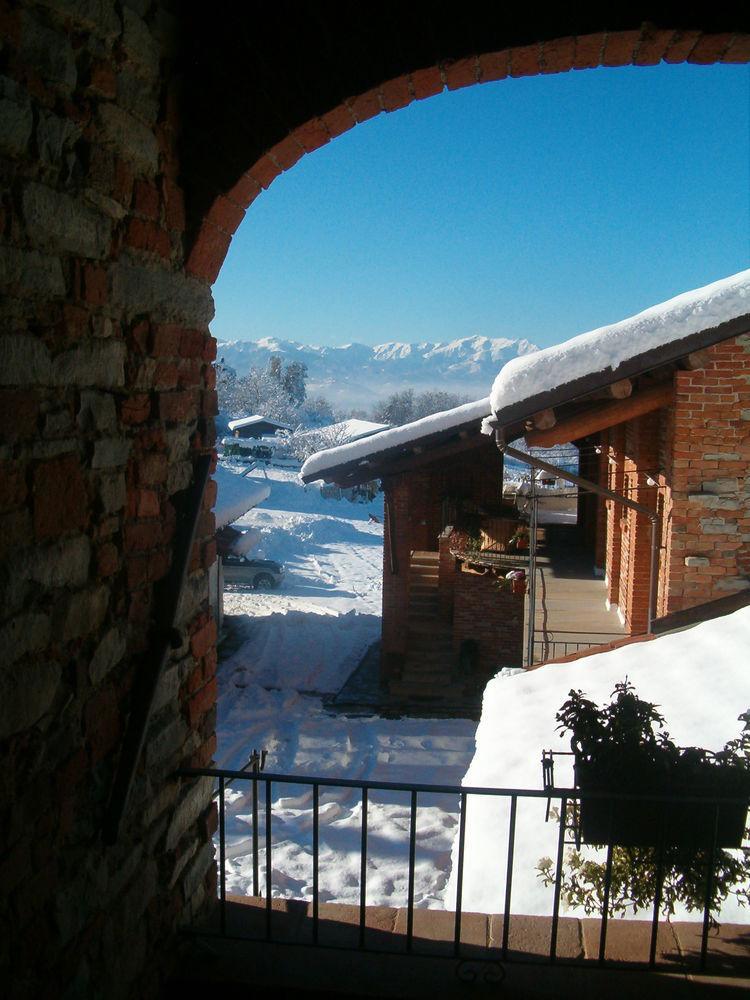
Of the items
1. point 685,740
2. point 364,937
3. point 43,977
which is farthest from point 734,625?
point 43,977

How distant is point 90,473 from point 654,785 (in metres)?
2.24

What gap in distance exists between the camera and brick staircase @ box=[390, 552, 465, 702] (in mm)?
10945

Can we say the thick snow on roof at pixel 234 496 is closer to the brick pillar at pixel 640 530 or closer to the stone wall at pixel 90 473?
the brick pillar at pixel 640 530

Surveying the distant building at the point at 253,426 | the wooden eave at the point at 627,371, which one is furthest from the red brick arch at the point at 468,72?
the distant building at the point at 253,426

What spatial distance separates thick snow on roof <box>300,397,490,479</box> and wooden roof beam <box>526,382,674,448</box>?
365 centimetres

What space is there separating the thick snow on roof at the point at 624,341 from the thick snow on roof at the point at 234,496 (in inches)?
268

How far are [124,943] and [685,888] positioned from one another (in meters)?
1.99

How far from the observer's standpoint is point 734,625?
5.71 metres

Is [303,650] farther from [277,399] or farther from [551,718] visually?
[277,399]

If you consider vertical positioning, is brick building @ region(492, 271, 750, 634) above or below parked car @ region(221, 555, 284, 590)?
above

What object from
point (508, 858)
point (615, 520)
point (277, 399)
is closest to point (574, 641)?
point (615, 520)

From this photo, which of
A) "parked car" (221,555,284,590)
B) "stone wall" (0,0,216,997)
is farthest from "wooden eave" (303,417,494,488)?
"parked car" (221,555,284,590)

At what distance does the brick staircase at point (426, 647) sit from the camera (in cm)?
1095

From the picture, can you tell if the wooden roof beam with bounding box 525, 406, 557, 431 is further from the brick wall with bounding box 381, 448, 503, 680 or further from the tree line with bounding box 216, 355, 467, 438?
the tree line with bounding box 216, 355, 467, 438
